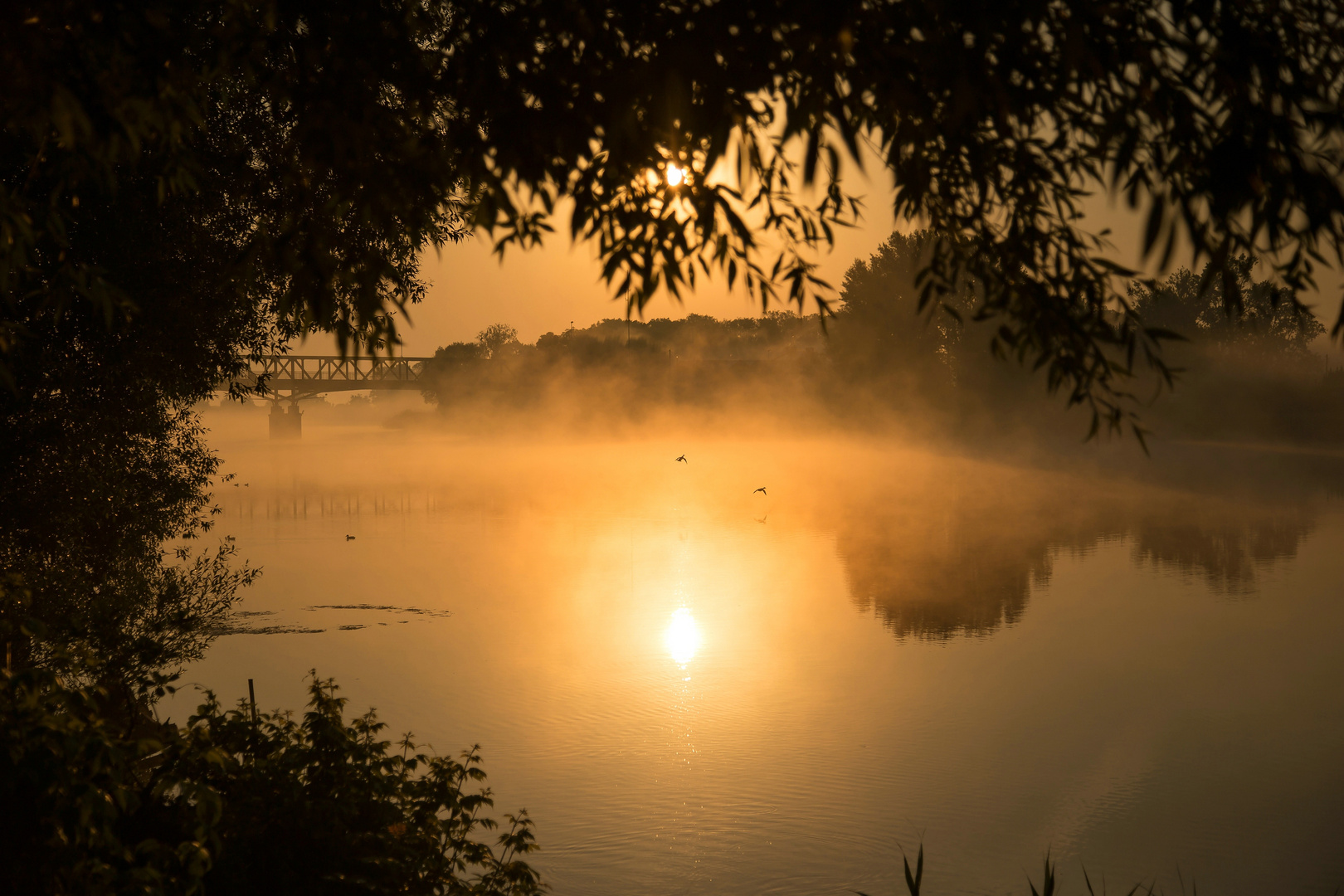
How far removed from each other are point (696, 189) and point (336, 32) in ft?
6.82

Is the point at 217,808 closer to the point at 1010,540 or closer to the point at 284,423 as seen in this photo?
the point at 1010,540

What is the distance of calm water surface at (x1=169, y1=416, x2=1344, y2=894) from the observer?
17.9 meters

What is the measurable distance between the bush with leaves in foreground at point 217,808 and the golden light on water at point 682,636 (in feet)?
66.6

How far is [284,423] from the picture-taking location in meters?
129

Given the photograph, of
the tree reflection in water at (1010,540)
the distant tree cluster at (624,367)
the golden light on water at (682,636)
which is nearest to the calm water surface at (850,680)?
the golden light on water at (682,636)

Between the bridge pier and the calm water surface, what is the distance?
3042 inches

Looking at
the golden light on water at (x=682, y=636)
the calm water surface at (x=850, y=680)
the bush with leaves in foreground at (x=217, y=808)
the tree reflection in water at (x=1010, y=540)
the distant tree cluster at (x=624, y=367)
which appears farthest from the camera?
the distant tree cluster at (x=624, y=367)

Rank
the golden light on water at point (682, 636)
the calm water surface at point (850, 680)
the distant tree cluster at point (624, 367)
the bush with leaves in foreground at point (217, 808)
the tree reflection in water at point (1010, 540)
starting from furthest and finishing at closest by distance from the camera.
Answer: the distant tree cluster at point (624, 367), the tree reflection in water at point (1010, 540), the golden light on water at point (682, 636), the calm water surface at point (850, 680), the bush with leaves in foreground at point (217, 808)

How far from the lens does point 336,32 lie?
5.05 m

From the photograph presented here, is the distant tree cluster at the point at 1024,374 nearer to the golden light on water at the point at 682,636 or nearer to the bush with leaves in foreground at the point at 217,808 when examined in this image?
the golden light on water at the point at 682,636

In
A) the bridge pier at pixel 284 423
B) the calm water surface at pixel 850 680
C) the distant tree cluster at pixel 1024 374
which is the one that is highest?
the distant tree cluster at pixel 1024 374

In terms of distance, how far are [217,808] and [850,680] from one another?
931 inches

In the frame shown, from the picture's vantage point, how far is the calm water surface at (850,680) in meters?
→ 17.9

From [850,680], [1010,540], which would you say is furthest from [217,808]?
[1010,540]
